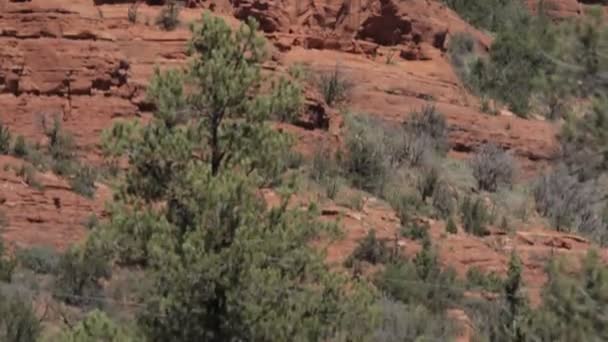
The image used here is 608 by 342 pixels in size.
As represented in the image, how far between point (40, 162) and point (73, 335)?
40.7 feet

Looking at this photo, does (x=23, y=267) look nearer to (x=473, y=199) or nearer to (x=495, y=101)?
(x=473, y=199)

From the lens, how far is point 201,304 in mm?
13398

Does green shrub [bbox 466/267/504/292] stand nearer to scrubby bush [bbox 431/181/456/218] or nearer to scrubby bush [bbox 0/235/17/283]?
scrubby bush [bbox 431/181/456/218]

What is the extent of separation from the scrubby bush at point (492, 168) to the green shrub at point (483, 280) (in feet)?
20.8

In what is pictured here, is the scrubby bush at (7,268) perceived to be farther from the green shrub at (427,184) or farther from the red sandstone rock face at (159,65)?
the green shrub at (427,184)

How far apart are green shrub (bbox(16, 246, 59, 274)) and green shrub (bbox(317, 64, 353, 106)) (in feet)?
37.9

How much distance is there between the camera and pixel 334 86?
31.7 m

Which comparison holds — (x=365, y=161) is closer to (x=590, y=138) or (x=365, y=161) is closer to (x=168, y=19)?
(x=168, y=19)

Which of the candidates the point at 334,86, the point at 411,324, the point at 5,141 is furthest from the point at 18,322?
the point at 334,86

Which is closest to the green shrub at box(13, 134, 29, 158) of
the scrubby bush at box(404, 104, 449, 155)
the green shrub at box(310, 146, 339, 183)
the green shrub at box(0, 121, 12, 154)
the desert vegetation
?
the green shrub at box(0, 121, 12, 154)

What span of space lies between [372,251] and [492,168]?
24.3 feet

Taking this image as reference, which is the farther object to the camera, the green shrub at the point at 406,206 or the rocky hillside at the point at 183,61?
the rocky hillside at the point at 183,61

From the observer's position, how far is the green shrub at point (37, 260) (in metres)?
20.8

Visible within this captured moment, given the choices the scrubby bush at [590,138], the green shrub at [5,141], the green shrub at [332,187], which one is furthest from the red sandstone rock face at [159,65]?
the scrubby bush at [590,138]
